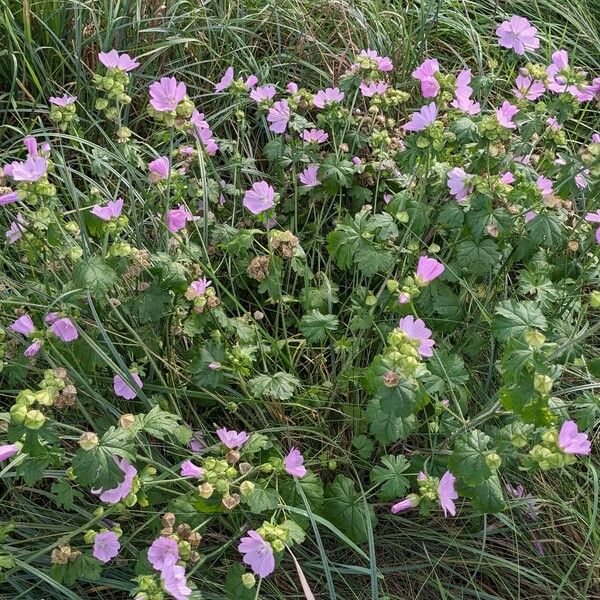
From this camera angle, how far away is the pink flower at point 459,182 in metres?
1.77

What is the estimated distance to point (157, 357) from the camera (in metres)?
1.80

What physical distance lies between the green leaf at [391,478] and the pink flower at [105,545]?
1.77 feet

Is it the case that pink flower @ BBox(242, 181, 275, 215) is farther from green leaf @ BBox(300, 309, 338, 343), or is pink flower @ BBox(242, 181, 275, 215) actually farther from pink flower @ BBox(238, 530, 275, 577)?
pink flower @ BBox(238, 530, 275, 577)

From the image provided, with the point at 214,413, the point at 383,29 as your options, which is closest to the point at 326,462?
the point at 214,413

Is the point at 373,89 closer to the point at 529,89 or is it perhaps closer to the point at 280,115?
the point at 280,115

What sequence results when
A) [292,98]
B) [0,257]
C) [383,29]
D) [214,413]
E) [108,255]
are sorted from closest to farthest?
[108,255] → [0,257] → [214,413] → [292,98] → [383,29]

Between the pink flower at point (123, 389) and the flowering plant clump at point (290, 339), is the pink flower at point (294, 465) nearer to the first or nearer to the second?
the flowering plant clump at point (290, 339)

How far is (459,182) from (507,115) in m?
0.20

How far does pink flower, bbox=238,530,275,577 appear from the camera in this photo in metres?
1.44

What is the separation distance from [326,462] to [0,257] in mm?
844

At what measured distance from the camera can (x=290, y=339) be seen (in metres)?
1.94

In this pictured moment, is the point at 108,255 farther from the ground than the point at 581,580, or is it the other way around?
the point at 108,255

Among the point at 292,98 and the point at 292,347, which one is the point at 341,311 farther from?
the point at 292,98

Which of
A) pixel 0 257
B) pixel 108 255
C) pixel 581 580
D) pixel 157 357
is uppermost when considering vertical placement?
pixel 108 255
